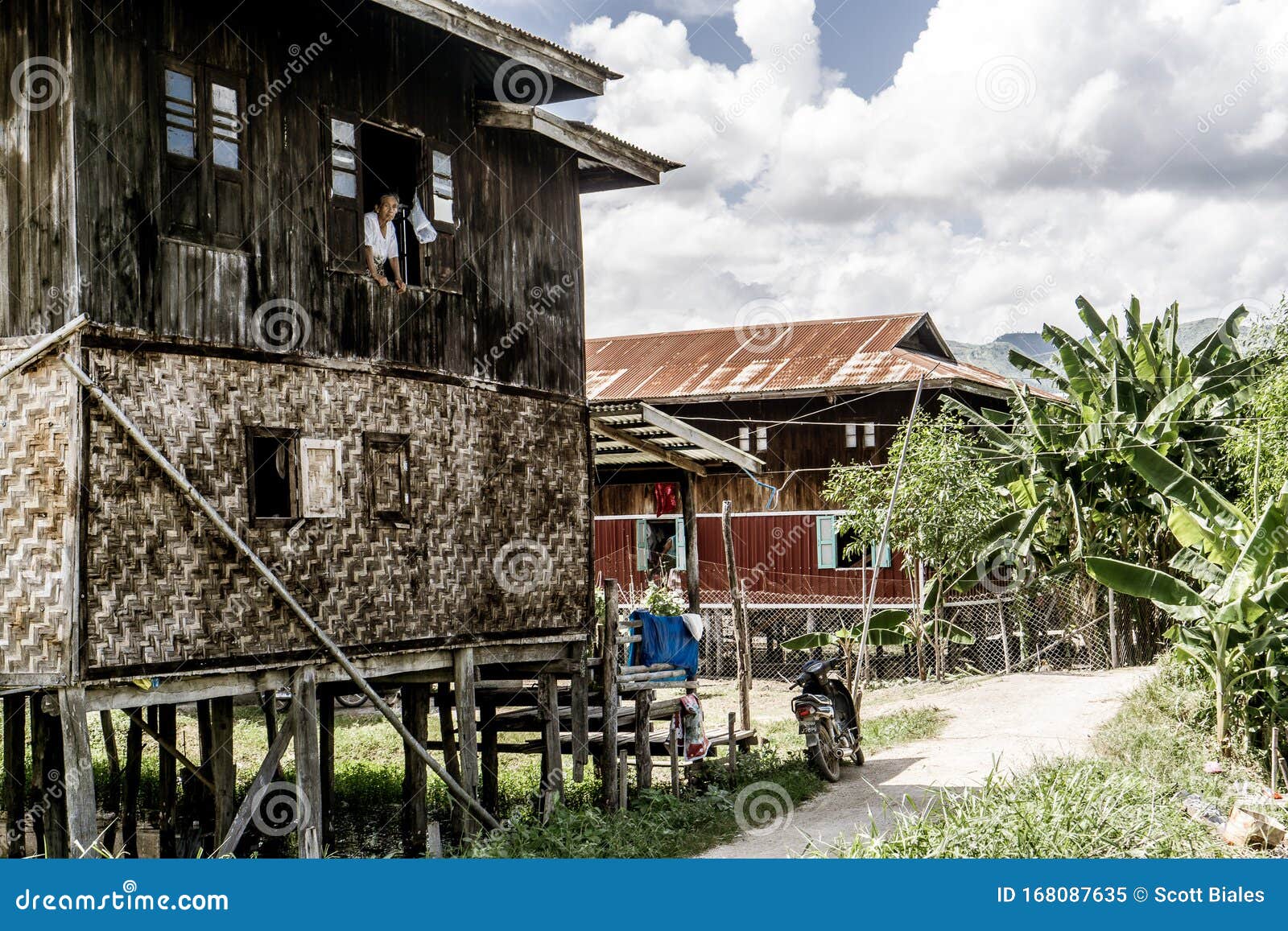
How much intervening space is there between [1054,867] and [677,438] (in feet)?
23.8

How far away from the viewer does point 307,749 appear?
1028cm

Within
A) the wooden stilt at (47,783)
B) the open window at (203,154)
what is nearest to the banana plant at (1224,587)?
the open window at (203,154)

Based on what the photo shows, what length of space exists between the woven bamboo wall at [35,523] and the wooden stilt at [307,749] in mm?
2024

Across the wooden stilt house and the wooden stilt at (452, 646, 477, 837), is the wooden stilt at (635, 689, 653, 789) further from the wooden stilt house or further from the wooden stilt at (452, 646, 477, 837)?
the wooden stilt at (452, 646, 477, 837)

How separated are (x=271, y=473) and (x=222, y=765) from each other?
99.9 inches

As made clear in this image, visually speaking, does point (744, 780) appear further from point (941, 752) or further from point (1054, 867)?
point (1054, 867)

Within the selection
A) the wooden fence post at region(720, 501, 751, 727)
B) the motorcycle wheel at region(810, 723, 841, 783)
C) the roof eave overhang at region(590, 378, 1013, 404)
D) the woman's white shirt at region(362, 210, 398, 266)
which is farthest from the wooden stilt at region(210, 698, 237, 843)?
the roof eave overhang at region(590, 378, 1013, 404)

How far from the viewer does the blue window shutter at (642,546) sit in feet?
88.4

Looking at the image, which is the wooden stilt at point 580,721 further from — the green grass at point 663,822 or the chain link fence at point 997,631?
the chain link fence at point 997,631

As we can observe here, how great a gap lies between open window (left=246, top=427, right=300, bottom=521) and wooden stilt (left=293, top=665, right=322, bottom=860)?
133cm

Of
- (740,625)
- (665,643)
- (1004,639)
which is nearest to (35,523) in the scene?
(665,643)

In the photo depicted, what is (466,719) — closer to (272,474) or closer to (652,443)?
(272,474)

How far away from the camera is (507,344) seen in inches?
495

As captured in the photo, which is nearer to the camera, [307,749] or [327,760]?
[307,749]
